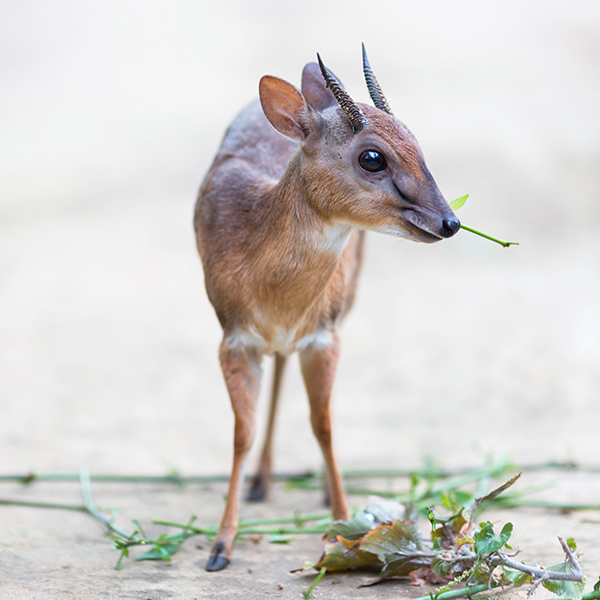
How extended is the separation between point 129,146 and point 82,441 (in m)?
8.97

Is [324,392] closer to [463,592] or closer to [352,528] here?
[352,528]

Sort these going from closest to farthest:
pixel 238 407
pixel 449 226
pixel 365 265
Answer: pixel 449 226, pixel 238 407, pixel 365 265

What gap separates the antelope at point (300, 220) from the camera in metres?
3.76

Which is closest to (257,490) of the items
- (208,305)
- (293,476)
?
(293,476)

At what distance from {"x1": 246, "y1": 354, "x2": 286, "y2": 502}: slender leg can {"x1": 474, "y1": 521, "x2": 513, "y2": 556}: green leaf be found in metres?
2.36

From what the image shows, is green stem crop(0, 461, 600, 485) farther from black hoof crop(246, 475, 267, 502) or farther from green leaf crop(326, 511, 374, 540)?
green leaf crop(326, 511, 374, 540)

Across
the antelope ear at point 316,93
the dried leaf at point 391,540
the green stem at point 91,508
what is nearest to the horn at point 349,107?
the antelope ear at point 316,93

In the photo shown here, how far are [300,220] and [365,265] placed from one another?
21.9 feet

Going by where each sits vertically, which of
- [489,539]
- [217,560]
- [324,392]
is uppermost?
[324,392]

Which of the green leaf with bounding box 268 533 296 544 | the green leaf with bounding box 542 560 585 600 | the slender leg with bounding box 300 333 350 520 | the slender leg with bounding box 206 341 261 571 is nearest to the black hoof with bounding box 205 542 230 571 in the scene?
the slender leg with bounding box 206 341 261 571

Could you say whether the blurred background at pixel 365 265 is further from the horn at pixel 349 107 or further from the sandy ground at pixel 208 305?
the horn at pixel 349 107

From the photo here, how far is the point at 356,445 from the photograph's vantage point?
6820mm

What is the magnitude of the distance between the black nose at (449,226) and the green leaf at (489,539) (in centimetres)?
124

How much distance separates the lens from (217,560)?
13.8 ft
